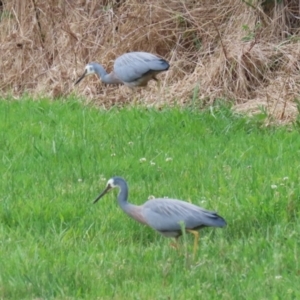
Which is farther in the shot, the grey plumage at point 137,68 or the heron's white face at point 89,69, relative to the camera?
the heron's white face at point 89,69

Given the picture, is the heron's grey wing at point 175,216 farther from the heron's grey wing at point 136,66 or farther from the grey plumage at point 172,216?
the heron's grey wing at point 136,66

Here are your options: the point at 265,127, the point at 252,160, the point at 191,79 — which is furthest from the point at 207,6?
the point at 252,160

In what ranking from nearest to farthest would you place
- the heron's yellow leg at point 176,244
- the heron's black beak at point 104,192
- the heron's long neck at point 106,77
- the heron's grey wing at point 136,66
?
the heron's yellow leg at point 176,244 → the heron's black beak at point 104,192 → the heron's grey wing at point 136,66 → the heron's long neck at point 106,77

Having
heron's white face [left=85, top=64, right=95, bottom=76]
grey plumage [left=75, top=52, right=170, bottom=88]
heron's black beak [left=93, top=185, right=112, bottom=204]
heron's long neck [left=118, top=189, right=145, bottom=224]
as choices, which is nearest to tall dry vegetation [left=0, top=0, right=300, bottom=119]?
heron's white face [left=85, top=64, right=95, bottom=76]

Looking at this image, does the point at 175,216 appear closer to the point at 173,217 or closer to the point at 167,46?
the point at 173,217

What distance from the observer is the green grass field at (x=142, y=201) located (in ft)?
17.0

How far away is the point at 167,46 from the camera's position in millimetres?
12516

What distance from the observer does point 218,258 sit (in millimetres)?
5543

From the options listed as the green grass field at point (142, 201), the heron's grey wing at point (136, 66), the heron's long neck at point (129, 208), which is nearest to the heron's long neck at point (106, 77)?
the heron's grey wing at point (136, 66)

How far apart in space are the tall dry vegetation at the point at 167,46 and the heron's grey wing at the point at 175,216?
179 inches

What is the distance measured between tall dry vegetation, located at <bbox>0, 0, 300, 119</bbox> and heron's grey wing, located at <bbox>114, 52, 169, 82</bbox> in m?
0.68

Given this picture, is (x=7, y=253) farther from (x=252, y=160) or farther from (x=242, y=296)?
(x=252, y=160)

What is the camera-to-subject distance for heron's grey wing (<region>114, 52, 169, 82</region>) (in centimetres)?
1009

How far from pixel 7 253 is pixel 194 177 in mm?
2045
